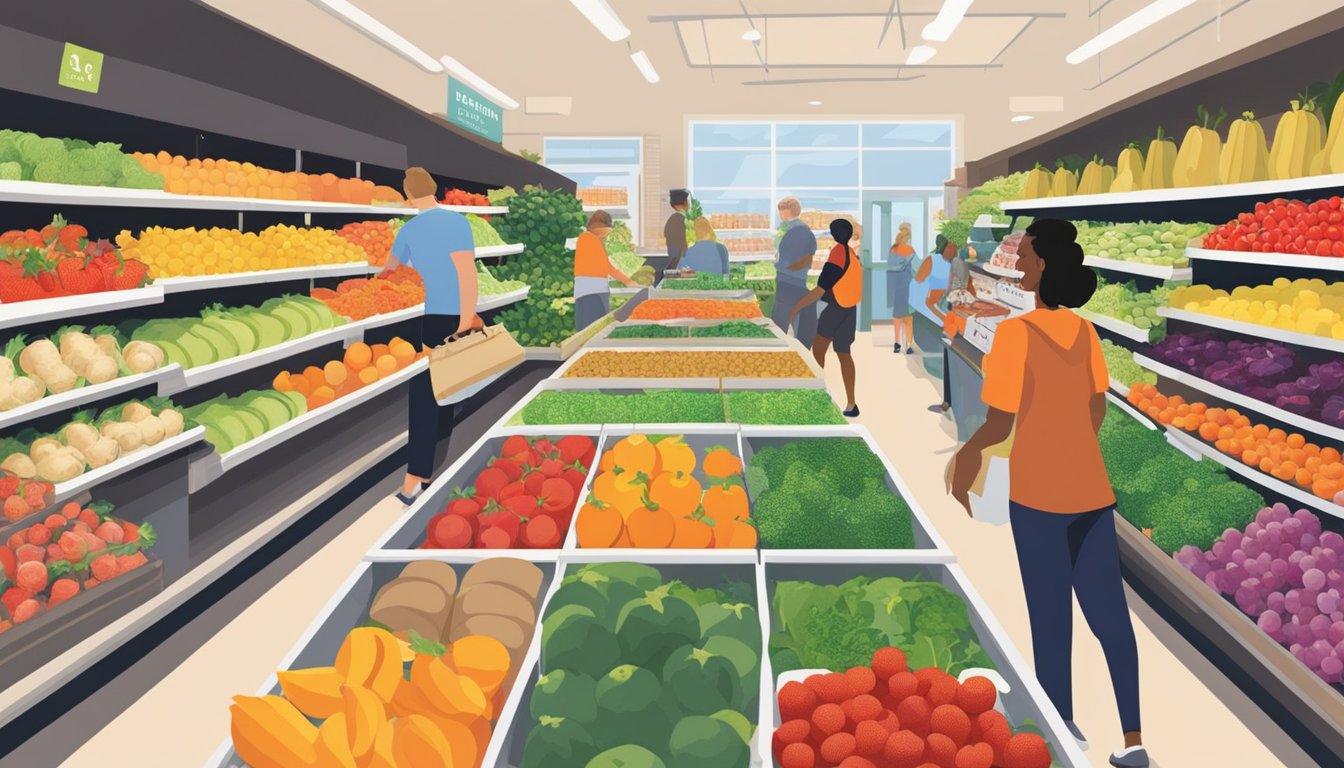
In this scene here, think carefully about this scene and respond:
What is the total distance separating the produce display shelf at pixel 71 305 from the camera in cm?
313

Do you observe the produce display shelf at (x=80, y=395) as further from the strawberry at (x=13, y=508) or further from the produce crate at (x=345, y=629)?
the produce crate at (x=345, y=629)

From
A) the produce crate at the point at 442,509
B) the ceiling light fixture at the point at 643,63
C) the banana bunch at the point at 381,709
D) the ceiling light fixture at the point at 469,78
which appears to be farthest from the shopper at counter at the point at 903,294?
the banana bunch at the point at 381,709

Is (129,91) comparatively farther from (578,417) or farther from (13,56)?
(578,417)

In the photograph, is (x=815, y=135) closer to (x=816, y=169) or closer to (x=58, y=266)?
(x=816, y=169)

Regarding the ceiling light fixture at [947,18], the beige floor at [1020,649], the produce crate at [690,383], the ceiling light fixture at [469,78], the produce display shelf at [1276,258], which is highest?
the ceiling light fixture at [469,78]

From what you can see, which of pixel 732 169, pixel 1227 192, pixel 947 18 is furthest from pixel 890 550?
pixel 732 169

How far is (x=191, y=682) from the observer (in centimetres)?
365

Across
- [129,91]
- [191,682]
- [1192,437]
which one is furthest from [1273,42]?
[191,682]

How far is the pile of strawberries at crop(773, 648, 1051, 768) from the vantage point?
164cm

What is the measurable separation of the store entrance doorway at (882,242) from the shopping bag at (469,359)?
11.3m

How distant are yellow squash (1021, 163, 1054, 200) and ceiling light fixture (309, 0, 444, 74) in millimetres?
5645

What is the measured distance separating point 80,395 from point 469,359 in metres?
2.30

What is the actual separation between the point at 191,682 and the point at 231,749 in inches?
84.5

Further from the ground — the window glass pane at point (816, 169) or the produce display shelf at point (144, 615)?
the window glass pane at point (816, 169)
